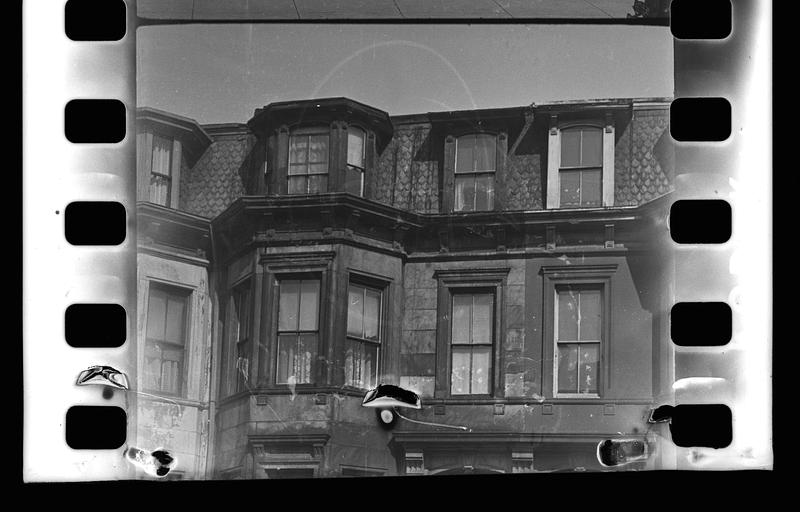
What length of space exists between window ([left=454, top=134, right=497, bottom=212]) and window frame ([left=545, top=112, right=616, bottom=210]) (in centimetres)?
28

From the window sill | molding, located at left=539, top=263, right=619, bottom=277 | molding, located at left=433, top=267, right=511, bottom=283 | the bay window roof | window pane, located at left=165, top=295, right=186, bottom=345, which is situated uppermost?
the bay window roof

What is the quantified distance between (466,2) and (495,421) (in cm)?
206

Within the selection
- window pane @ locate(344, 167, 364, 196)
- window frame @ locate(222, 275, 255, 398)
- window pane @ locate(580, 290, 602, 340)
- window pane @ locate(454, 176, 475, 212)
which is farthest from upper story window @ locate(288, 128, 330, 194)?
window pane @ locate(580, 290, 602, 340)

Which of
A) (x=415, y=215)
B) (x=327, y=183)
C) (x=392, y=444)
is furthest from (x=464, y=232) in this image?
(x=392, y=444)

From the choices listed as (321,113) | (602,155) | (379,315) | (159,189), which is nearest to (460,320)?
(379,315)

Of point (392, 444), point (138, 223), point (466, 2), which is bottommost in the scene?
point (392, 444)

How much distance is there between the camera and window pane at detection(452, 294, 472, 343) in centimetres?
588

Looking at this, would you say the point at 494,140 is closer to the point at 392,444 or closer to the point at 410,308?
the point at 410,308

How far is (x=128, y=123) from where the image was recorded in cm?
589

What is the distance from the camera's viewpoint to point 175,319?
589 cm

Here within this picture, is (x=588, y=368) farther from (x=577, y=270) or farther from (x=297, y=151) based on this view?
(x=297, y=151)

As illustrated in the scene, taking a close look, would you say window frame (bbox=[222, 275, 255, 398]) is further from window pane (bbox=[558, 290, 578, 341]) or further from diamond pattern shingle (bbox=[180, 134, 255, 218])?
window pane (bbox=[558, 290, 578, 341])

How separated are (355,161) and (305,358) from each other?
991 mm

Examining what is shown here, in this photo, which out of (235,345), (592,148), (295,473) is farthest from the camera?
(592,148)
